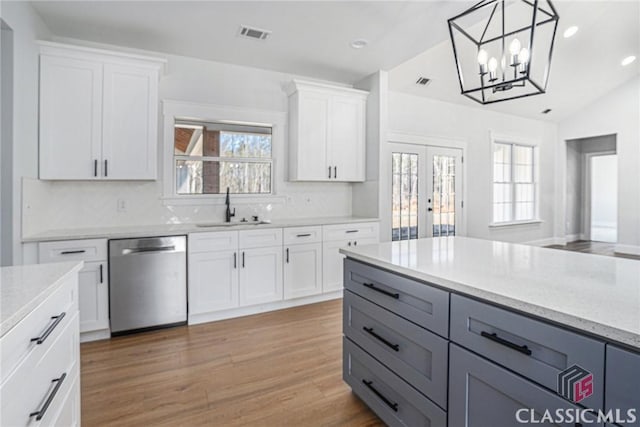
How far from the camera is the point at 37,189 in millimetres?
2957

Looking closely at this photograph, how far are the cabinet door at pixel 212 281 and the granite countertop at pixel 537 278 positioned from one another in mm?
1724

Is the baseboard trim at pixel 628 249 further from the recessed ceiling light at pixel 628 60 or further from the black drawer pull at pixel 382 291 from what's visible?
the black drawer pull at pixel 382 291

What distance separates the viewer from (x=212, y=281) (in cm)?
335

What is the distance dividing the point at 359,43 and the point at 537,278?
306cm

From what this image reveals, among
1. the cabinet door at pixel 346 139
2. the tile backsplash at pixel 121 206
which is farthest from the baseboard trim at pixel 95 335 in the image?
the cabinet door at pixel 346 139

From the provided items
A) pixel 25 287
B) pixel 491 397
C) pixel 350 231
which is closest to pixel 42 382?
pixel 25 287

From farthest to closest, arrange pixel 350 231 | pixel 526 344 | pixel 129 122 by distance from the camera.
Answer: pixel 350 231 → pixel 129 122 → pixel 526 344

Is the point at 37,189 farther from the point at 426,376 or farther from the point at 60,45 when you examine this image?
the point at 426,376

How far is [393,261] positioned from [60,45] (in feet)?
11.0

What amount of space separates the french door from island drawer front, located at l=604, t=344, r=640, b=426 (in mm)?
4409

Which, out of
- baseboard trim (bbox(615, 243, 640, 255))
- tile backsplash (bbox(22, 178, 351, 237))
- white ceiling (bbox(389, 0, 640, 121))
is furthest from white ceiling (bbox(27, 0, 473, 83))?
baseboard trim (bbox(615, 243, 640, 255))

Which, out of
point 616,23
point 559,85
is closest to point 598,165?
point 559,85

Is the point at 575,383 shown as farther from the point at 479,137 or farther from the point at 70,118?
the point at 479,137

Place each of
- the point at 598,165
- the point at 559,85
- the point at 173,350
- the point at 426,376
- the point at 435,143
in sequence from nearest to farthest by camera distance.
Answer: the point at 426,376 → the point at 173,350 → the point at 435,143 → the point at 559,85 → the point at 598,165
